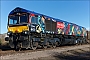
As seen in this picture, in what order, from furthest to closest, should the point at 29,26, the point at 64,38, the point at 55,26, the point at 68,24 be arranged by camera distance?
the point at 68,24, the point at 64,38, the point at 55,26, the point at 29,26

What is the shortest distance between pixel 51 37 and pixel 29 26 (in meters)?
4.60

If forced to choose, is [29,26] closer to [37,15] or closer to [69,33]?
[37,15]

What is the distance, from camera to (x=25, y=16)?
1667cm

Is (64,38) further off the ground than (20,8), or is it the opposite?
(20,8)

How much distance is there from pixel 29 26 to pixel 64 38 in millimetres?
8803

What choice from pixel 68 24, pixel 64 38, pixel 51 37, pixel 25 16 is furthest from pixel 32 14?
pixel 68 24

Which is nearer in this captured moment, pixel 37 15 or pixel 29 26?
pixel 29 26

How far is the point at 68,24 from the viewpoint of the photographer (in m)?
25.8

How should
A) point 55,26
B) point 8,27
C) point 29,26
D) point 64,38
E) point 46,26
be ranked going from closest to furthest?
1. point 29,26
2. point 8,27
3. point 46,26
4. point 55,26
5. point 64,38

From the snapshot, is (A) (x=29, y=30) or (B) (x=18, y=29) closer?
(A) (x=29, y=30)

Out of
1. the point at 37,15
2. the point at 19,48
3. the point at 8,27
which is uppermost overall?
the point at 37,15

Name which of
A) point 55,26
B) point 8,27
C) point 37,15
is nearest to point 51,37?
point 55,26

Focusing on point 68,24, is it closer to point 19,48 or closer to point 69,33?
point 69,33

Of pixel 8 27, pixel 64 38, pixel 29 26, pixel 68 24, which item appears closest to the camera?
pixel 29 26
